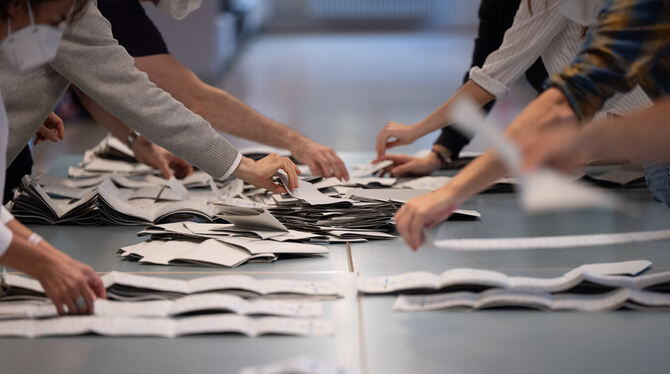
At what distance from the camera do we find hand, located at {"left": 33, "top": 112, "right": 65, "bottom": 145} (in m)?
1.90

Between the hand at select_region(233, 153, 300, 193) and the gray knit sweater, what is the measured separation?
43 mm

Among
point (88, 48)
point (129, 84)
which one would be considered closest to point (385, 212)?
point (129, 84)

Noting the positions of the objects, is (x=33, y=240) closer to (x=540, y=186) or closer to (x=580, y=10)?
(x=540, y=186)

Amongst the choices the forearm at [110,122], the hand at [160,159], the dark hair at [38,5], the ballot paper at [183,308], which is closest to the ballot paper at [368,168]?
the hand at [160,159]

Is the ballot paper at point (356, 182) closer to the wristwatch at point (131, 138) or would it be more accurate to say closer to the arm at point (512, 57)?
the arm at point (512, 57)

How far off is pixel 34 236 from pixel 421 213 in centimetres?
61

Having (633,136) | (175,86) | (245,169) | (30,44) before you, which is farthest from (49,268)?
(175,86)

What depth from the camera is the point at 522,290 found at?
117 cm

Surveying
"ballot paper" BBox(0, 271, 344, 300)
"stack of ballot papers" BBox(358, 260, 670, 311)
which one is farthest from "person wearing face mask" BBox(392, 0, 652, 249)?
"ballot paper" BBox(0, 271, 344, 300)

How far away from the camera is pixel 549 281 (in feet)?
3.93

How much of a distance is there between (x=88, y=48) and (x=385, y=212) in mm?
749

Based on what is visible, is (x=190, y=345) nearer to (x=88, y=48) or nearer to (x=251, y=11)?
(x=88, y=48)

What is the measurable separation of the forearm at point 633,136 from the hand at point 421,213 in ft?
0.81

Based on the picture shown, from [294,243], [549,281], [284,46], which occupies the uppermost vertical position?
[284,46]
